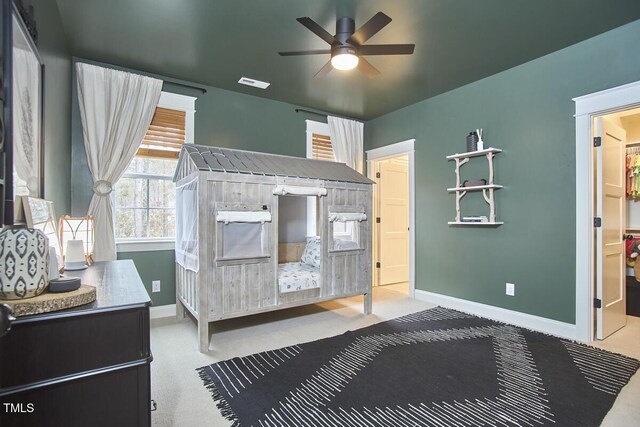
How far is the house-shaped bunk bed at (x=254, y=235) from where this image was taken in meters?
2.79

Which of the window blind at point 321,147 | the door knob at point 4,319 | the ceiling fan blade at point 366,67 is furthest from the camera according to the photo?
the window blind at point 321,147

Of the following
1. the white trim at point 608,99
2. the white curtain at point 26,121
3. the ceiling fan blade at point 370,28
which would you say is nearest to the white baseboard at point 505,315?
the white trim at point 608,99

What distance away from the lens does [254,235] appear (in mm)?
3029

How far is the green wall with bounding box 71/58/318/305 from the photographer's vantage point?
3.28 m

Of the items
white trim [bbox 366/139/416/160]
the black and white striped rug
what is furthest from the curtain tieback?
white trim [bbox 366/139/416/160]

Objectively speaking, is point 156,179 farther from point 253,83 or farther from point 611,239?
point 611,239

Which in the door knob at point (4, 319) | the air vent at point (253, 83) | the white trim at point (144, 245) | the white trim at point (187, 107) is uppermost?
the air vent at point (253, 83)

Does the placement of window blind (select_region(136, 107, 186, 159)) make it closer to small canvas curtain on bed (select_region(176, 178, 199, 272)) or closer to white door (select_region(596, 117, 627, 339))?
small canvas curtain on bed (select_region(176, 178, 199, 272))

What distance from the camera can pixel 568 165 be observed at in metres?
3.10

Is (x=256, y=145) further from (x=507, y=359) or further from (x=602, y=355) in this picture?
(x=602, y=355)

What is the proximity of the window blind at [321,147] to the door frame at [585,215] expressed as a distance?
3.04 m

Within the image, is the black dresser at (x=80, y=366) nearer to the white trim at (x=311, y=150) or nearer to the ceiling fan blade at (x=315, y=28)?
the ceiling fan blade at (x=315, y=28)

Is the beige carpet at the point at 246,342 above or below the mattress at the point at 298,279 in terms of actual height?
below

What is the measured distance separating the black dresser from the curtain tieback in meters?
2.50
